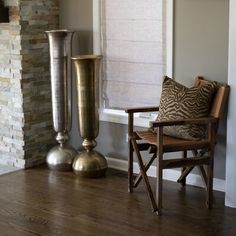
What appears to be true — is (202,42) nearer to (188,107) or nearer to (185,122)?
(188,107)

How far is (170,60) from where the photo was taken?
175 inches

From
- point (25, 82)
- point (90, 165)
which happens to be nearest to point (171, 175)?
point (90, 165)

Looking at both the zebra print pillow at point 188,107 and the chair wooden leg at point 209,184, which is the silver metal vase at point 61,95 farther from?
the chair wooden leg at point 209,184

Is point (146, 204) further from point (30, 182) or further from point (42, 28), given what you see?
point (42, 28)

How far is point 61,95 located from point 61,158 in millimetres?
558

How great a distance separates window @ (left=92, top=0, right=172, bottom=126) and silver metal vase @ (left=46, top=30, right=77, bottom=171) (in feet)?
1.05

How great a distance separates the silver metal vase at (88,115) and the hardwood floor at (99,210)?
10 cm

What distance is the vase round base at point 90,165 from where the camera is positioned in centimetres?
470

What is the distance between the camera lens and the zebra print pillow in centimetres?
398

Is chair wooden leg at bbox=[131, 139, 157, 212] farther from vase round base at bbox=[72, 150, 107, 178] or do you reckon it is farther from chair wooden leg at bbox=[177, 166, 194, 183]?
vase round base at bbox=[72, 150, 107, 178]

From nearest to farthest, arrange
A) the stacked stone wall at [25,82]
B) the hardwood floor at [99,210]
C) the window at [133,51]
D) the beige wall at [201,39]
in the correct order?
the hardwood floor at [99,210] < the beige wall at [201,39] < the window at [133,51] < the stacked stone wall at [25,82]

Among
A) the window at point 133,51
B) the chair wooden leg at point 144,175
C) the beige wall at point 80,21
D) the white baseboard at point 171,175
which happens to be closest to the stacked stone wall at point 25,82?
the beige wall at point 80,21

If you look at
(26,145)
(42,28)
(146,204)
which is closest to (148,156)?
(146,204)

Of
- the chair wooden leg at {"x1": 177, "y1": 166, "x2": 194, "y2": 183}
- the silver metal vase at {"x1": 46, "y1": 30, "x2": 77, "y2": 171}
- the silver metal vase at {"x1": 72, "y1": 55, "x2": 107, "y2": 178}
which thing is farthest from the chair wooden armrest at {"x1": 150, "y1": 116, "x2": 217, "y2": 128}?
the silver metal vase at {"x1": 46, "y1": 30, "x2": 77, "y2": 171}
